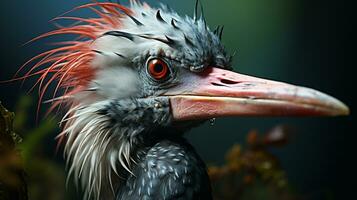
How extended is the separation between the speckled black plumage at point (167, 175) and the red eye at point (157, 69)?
0.14 metres

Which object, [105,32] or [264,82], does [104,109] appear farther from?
[264,82]

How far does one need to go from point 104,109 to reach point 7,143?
0.19 meters

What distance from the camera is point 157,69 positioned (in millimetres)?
993

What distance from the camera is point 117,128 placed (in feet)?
3.30

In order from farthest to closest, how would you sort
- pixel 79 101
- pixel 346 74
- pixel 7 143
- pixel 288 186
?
pixel 346 74 < pixel 288 186 < pixel 79 101 < pixel 7 143

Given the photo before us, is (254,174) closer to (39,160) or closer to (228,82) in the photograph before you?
(39,160)

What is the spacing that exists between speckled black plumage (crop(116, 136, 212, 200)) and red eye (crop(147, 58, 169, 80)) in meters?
0.14

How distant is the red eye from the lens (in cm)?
99

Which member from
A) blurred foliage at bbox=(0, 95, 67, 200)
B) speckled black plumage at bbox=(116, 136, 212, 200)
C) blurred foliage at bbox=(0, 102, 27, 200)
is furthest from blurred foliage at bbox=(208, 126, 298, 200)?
blurred foliage at bbox=(0, 102, 27, 200)

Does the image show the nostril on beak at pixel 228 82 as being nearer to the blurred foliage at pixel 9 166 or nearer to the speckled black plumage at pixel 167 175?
the speckled black plumage at pixel 167 175

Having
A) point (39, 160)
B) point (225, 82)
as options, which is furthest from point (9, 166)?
point (39, 160)

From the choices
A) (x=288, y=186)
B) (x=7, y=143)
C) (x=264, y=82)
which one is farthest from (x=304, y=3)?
(x=7, y=143)

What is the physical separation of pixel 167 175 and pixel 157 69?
8.2 inches

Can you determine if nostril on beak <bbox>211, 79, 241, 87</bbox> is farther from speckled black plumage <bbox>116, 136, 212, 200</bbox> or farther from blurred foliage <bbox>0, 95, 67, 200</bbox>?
blurred foliage <bbox>0, 95, 67, 200</bbox>
